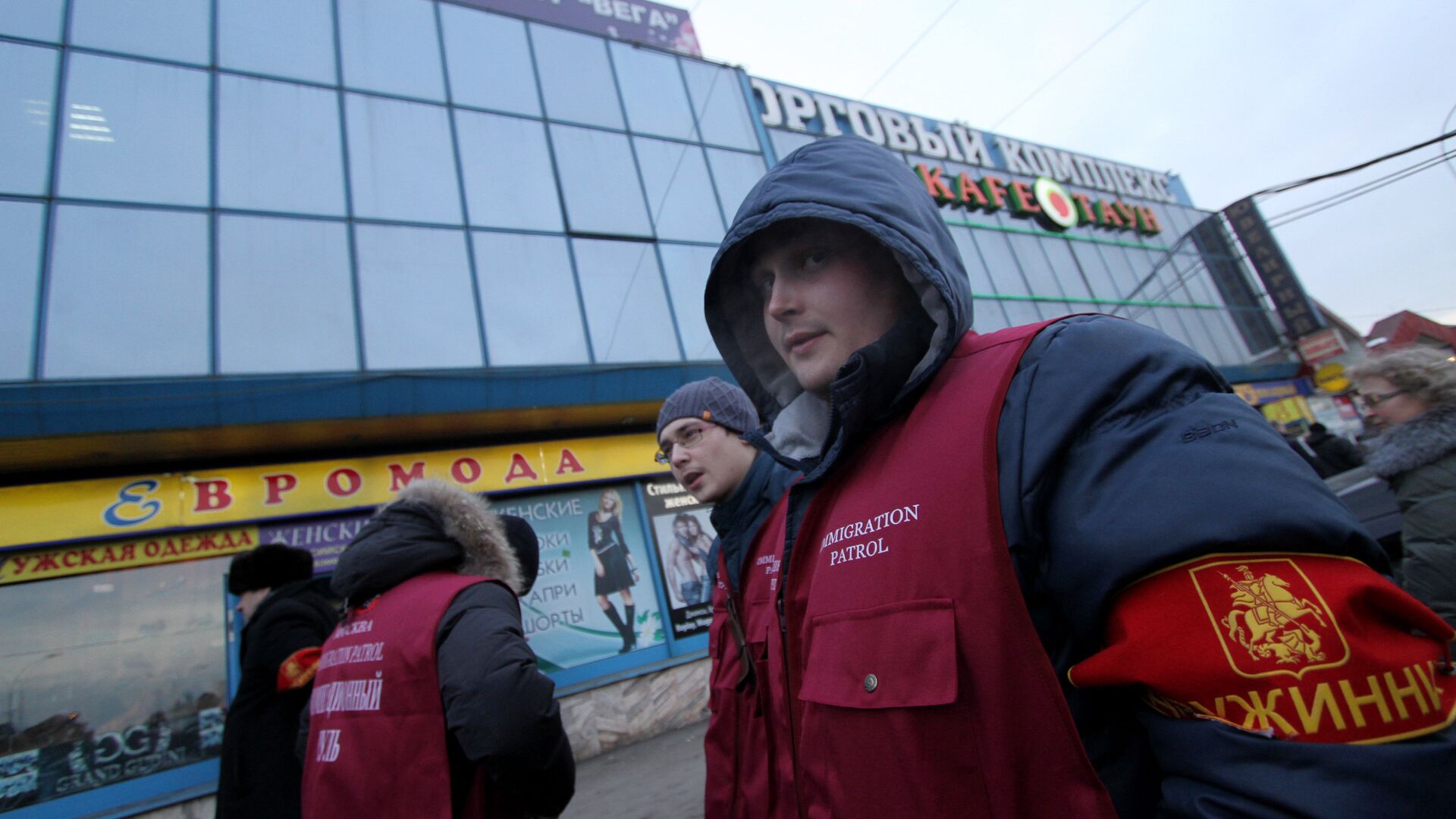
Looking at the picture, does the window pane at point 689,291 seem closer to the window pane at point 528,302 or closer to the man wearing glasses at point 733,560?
the window pane at point 528,302

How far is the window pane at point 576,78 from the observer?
35.0ft

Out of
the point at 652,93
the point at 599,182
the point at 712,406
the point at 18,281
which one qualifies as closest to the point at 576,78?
the point at 652,93

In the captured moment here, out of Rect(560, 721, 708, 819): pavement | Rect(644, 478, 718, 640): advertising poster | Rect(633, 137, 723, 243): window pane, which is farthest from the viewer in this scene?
Rect(633, 137, 723, 243): window pane

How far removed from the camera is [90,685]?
566 cm

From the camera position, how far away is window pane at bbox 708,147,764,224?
1139 cm

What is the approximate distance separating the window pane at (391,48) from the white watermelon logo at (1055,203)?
14.5 metres

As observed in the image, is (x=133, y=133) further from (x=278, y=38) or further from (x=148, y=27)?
(x=278, y=38)

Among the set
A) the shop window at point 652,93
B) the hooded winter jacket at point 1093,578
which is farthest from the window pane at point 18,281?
the hooded winter jacket at point 1093,578

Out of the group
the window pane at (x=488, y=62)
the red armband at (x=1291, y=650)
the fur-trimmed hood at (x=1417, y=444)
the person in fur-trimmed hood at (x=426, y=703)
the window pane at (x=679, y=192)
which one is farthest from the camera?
the window pane at (x=679, y=192)

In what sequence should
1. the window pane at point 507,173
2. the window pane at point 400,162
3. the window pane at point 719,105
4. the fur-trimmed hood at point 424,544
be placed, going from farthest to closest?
the window pane at point 719,105 → the window pane at point 507,173 → the window pane at point 400,162 → the fur-trimmed hood at point 424,544

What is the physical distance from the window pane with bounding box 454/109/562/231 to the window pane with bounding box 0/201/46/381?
4.32m

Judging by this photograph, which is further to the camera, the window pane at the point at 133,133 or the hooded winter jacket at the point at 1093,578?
the window pane at the point at 133,133

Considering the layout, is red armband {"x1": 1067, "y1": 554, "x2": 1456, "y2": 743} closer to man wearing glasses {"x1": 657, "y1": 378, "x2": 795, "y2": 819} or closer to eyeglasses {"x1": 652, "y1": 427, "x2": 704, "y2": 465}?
man wearing glasses {"x1": 657, "y1": 378, "x2": 795, "y2": 819}

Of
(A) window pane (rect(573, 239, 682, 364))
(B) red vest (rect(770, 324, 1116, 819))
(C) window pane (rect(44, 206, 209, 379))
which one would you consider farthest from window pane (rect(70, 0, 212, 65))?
(B) red vest (rect(770, 324, 1116, 819))
